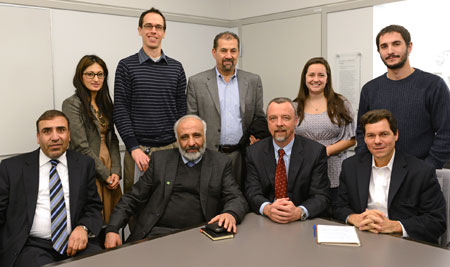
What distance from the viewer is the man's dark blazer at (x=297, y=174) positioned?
8.43ft

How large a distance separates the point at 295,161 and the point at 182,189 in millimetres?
735

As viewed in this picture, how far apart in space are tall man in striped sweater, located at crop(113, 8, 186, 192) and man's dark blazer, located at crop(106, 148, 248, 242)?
249 mm

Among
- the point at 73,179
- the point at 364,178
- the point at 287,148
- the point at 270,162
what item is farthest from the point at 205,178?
the point at 364,178

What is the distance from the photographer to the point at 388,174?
239 centimetres

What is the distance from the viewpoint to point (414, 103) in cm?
266

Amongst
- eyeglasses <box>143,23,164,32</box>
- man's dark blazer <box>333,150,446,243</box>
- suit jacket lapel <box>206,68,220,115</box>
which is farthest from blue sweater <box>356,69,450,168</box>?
eyeglasses <box>143,23,164,32</box>

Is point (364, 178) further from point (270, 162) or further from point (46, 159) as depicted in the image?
point (46, 159)

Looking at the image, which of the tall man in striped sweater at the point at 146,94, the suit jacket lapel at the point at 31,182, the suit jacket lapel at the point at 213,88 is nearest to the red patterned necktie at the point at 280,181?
the suit jacket lapel at the point at 213,88

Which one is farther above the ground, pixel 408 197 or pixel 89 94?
pixel 89 94

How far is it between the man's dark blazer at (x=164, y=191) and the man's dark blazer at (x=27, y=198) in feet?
0.75

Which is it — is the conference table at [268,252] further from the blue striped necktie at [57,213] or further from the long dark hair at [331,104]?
the long dark hair at [331,104]

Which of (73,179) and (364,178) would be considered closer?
(364,178)

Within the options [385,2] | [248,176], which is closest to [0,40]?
[248,176]

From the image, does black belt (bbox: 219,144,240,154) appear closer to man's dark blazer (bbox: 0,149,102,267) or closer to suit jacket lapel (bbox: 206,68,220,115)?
suit jacket lapel (bbox: 206,68,220,115)
